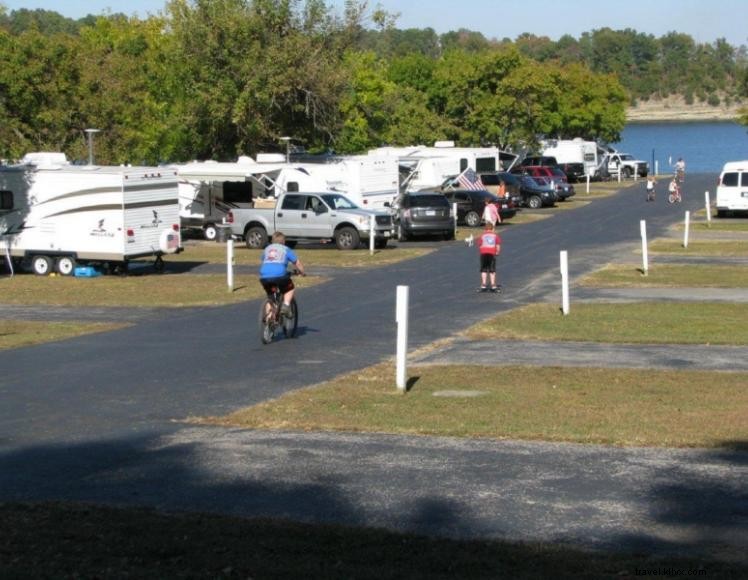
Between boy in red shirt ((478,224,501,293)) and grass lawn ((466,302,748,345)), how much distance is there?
1.94 meters

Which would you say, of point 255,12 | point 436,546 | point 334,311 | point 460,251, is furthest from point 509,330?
point 255,12

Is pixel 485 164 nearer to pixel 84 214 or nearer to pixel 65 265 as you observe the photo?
pixel 65 265

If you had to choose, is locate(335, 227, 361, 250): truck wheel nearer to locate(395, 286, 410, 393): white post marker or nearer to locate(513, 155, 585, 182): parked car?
locate(395, 286, 410, 393): white post marker

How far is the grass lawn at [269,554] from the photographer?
6.93 m

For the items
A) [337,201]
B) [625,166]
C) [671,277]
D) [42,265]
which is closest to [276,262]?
[671,277]

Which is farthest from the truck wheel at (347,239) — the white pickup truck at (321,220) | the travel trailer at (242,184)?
the travel trailer at (242,184)

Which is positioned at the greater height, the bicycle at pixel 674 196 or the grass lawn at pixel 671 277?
the bicycle at pixel 674 196

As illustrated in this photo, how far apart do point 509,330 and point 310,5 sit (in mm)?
33620

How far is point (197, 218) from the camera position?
43.6 metres

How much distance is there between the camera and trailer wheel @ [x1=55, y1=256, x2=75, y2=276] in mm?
32844

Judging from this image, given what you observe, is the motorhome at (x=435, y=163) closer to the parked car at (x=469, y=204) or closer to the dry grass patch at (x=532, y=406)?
the parked car at (x=469, y=204)

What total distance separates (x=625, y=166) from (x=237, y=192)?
4598 centimetres

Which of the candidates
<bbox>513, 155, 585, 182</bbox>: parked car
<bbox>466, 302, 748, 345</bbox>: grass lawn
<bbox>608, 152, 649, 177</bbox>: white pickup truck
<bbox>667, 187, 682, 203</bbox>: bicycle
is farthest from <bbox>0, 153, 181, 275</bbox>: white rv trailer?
<bbox>608, 152, 649, 177</bbox>: white pickup truck

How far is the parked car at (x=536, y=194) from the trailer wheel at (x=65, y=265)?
2832 centimetres
